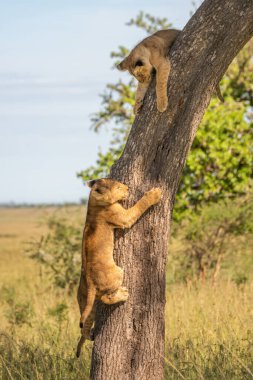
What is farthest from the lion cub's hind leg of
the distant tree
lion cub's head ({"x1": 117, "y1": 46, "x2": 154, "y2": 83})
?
the distant tree

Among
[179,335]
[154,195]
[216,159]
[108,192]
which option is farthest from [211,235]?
[108,192]

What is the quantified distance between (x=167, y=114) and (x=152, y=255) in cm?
126

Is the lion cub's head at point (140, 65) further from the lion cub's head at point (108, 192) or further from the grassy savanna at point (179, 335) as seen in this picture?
the grassy savanna at point (179, 335)

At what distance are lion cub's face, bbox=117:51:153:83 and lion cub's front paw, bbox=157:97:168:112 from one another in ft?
1.66

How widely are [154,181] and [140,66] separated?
1210 mm

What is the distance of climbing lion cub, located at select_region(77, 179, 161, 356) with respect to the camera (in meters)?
6.27

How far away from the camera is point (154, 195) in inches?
248

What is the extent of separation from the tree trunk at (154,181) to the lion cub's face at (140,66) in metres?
0.32

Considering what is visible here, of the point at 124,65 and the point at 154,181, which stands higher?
the point at 124,65

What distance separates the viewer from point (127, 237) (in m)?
6.37

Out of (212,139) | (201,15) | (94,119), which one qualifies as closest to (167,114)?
(201,15)

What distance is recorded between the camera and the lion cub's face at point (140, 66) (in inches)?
267

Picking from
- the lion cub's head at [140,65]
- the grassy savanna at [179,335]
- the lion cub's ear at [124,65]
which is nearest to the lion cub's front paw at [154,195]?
the lion cub's head at [140,65]

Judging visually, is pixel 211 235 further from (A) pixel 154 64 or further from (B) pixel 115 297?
Answer: (B) pixel 115 297
